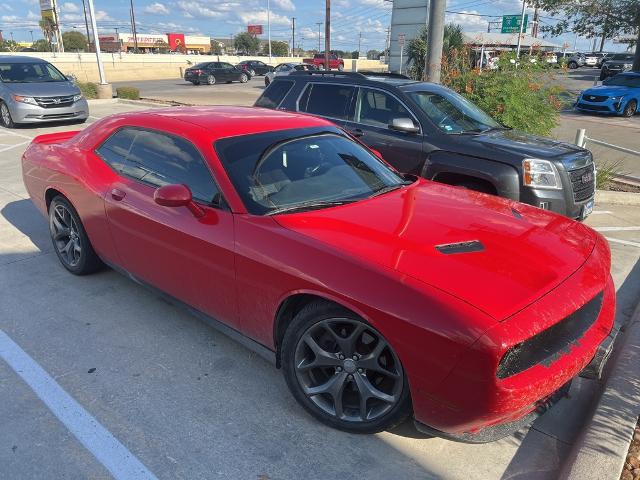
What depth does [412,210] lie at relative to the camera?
10.3ft

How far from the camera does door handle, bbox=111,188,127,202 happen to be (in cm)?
366

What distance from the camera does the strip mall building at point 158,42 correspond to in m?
92.4

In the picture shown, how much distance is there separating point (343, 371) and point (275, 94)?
16.8ft


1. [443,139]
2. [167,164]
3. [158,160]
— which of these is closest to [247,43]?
[443,139]

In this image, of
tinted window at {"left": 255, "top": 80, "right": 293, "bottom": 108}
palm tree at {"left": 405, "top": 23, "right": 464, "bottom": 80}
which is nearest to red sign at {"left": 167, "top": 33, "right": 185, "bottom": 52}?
palm tree at {"left": 405, "top": 23, "right": 464, "bottom": 80}

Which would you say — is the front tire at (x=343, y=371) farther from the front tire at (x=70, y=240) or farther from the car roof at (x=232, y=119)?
the front tire at (x=70, y=240)

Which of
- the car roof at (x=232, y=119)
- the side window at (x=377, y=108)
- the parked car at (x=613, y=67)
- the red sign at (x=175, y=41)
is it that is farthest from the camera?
the red sign at (x=175, y=41)

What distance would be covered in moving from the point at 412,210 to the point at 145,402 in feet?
6.34

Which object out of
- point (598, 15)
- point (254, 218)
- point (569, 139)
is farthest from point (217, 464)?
point (598, 15)

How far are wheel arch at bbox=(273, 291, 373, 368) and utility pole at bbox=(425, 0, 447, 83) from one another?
7.75 m

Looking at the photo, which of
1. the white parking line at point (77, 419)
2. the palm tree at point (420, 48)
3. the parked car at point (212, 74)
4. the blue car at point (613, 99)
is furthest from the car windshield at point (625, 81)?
the parked car at point (212, 74)

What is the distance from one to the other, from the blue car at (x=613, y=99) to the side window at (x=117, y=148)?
19.3 metres

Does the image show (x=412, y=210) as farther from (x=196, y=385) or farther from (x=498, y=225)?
(x=196, y=385)

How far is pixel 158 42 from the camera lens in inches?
3880
